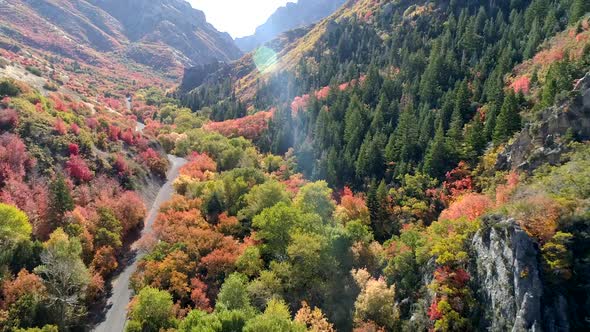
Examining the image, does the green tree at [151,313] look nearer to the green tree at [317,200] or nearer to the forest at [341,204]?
the forest at [341,204]

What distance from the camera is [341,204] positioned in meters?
84.2

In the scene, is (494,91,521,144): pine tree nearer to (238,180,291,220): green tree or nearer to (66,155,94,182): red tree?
(238,180,291,220): green tree

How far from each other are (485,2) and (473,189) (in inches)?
4334

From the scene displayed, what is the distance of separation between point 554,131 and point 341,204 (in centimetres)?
4150

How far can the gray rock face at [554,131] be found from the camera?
182ft

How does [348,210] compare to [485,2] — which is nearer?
[348,210]

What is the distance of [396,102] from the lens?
113625 millimetres

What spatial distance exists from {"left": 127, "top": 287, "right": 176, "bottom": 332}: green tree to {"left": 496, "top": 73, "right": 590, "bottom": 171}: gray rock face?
5685 centimetres

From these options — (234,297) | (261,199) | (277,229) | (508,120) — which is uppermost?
(508,120)

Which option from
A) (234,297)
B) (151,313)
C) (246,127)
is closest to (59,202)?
(151,313)

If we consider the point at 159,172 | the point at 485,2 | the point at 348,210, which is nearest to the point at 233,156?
the point at 159,172

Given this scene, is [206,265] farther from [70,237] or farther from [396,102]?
[396,102]

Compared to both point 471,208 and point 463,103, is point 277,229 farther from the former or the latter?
point 463,103

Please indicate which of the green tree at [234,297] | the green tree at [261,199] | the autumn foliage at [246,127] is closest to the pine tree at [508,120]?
the green tree at [261,199]
